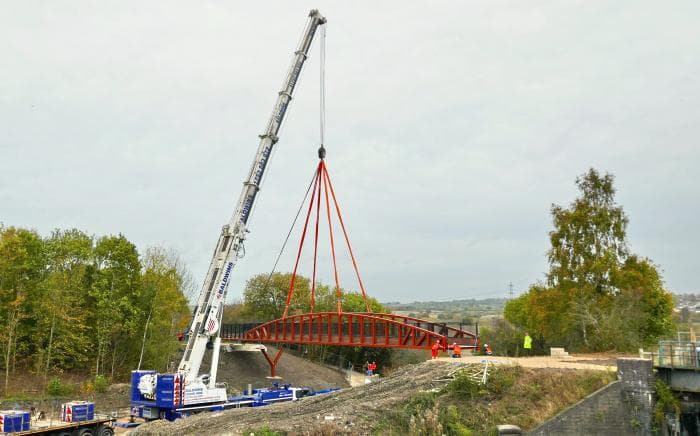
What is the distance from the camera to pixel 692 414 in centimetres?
1988

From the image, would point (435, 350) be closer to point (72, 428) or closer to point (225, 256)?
point (225, 256)

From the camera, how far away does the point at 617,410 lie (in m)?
18.9

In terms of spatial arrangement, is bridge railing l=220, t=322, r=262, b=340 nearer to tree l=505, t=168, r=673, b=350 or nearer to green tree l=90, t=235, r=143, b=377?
green tree l=90, t=235, r=143, b=377

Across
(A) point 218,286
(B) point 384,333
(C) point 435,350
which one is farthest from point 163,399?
(C) point 435,350

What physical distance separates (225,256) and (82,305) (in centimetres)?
1435

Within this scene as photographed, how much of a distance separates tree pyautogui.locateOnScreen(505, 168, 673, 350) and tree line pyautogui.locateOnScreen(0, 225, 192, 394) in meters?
28.5

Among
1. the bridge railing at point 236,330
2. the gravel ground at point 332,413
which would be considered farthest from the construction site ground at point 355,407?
the bridge railing at point 236,330

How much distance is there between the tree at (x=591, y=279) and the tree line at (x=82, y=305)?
28537 millimetres

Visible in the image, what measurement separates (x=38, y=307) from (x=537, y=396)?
109 ft

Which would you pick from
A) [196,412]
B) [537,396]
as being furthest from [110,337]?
[537,396]

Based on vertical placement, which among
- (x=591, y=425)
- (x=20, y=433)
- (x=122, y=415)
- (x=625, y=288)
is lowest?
(x=122, y=415)

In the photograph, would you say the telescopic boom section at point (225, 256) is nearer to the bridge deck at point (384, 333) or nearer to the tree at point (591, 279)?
the bridge deck at point (384, 333)

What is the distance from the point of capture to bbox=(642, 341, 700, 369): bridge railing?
A: 759 inches

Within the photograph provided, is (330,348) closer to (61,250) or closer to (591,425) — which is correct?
(61,250)
